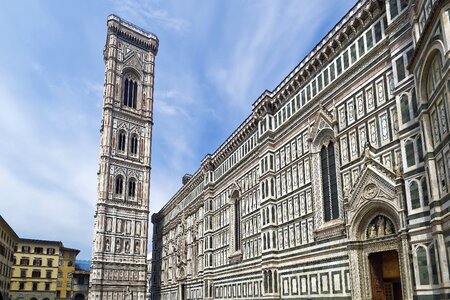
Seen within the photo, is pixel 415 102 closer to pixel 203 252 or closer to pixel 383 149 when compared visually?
pixel 383 149

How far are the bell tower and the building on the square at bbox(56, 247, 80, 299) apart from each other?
3033cm

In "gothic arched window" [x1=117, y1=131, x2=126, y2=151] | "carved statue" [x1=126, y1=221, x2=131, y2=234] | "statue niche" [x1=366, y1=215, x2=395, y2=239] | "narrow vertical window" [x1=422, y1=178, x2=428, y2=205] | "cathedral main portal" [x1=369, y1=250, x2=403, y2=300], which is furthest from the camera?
"gothic arched window" [x1=117, y1=131, x2=126, y2=151]

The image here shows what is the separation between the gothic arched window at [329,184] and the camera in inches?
1235

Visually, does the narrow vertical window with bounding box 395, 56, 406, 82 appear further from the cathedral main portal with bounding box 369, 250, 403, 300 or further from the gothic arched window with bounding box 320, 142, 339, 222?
the cathedral main portal with bounding box 369, 250, 403, 300

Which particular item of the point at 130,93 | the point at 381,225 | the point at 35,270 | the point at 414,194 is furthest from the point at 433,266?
the point at 35,270

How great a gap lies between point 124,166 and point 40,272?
35.8 meters

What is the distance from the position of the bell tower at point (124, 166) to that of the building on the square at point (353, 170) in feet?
112

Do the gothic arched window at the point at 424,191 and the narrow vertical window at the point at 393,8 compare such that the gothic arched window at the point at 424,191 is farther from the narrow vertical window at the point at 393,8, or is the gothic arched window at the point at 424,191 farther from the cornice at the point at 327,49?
the cornice at the point at 327,49

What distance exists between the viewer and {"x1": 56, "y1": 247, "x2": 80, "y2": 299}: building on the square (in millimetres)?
101562

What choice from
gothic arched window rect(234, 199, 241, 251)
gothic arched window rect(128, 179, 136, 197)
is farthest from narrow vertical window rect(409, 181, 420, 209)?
gothic arched window rect(128, 179, 136, 197)

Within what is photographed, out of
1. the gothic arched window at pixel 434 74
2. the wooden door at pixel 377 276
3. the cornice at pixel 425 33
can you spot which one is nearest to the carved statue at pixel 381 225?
the wooden door at pixel 377 276

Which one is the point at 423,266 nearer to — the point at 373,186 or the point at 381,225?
the point at 381,225

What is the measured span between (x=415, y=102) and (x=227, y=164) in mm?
32428

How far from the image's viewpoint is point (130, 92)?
9169cm
